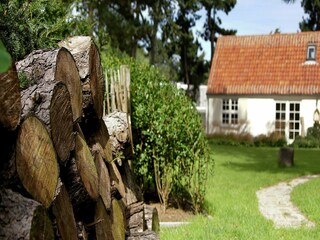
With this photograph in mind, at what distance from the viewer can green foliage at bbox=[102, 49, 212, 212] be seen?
8.23m

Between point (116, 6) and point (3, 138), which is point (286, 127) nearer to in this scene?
point (116, 6)

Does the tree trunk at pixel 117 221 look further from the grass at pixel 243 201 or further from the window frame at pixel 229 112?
the window frame at pixel 229 112

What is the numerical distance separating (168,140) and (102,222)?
3957 millimetres

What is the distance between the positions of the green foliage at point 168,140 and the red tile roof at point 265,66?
60.2ft

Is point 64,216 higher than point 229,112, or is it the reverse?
point 229,112

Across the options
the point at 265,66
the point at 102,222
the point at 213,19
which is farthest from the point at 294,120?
the point at 102,222

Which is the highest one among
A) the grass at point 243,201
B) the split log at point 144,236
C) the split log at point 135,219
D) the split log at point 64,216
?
the split log at point 64,216

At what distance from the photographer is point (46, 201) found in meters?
3.17

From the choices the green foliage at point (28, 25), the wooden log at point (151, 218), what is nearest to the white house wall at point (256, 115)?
the green foliage at point (28, 25)

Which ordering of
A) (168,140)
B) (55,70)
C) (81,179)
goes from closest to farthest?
(81,179)
(55,70)
(168,140)

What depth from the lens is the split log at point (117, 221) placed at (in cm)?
478

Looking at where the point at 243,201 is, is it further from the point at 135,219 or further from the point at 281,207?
the point at 135,219

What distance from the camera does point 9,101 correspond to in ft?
9.18

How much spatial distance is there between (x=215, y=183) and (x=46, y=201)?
9.13 meters
